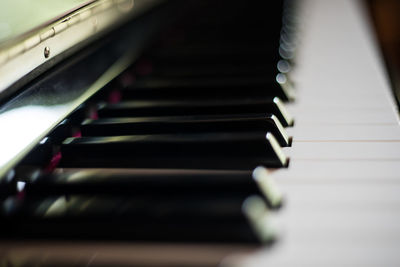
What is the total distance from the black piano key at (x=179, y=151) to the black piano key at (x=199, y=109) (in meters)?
0.15

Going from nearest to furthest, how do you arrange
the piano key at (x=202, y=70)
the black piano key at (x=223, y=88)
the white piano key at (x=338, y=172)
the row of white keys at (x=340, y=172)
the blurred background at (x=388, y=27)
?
the row of white keys at (x=340, y=172), the white piano key at (x=338, y=172), the black piano key at (x=223, y=88), the piano key at (x=202, y=70), the blurred background at (x=388, y=27)

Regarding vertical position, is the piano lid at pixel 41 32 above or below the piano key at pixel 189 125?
above

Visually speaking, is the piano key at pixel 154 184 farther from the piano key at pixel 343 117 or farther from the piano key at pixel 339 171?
the piano key at pixel 343 117

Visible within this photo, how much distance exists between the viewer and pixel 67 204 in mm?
596

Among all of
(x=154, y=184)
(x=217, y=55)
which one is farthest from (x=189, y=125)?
(x=217, y=55)

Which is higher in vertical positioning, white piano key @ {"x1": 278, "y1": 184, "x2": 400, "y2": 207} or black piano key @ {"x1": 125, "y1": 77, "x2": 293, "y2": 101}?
black piano key @ {"x1": 125, "y1": 77, "x2": 293, "y2": 101}

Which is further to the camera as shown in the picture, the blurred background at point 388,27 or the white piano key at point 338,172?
the blurred background at point 388,27

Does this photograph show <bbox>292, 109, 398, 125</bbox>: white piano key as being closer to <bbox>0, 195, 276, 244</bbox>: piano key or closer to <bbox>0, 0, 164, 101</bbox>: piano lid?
<bbox>0, 195, 276, 244</bbox>: piano key

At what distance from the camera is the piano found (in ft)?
1.74

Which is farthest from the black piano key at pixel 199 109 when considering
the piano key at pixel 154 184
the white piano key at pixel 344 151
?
the piano key at pixel 154 184

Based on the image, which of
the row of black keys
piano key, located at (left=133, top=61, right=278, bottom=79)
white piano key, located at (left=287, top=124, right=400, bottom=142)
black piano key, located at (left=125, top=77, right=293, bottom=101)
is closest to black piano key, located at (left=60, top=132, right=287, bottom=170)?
the row of black keys

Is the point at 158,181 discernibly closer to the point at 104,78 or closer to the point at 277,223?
the point at 277,223

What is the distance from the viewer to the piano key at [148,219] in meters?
0.53

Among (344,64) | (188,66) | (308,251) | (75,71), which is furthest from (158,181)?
(344,64)
